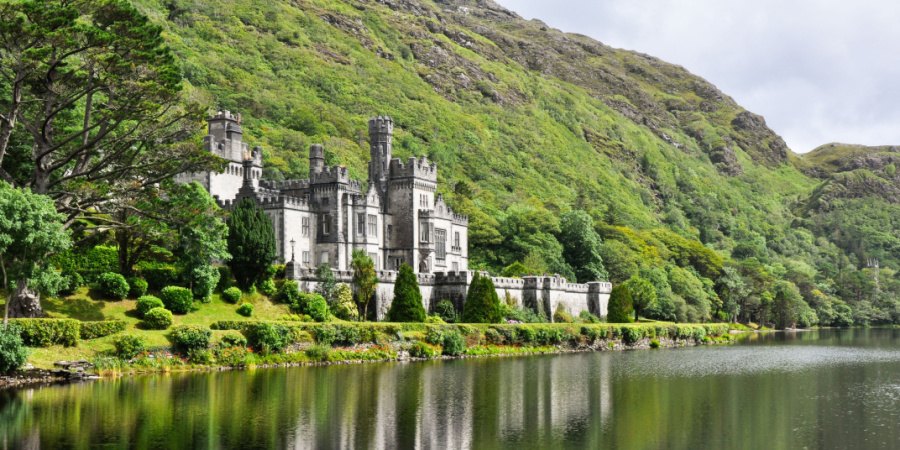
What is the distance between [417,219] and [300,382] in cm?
3931

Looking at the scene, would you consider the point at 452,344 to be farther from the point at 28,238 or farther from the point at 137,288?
the point at 28,238

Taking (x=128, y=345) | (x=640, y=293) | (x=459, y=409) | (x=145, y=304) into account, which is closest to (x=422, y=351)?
(x=145, y=304)

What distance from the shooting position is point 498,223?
105m

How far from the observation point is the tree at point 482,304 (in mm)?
64375

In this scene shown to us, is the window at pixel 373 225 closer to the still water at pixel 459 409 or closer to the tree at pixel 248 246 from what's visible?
the tree at pixel 248 246

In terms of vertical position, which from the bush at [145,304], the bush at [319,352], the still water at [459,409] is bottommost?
the still water at [459,409]

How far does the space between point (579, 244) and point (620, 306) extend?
868 inches

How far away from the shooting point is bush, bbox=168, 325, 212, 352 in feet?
146

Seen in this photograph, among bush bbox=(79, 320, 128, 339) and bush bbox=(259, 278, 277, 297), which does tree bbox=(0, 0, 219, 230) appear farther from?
bush bbox=(259, 278, 277, 297)

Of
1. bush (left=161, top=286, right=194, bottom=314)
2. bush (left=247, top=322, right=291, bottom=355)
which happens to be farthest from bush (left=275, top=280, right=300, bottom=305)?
bush (left=247, top=322, right=291, bottom=355)

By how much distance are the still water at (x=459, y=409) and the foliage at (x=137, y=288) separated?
1140 centimetres

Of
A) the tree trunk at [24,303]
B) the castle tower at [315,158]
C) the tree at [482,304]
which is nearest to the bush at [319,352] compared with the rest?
the tree trunk at [24,303]

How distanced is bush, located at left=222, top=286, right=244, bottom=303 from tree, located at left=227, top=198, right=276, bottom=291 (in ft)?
7.13

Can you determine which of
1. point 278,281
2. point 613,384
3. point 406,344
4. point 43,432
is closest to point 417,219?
point 278,281
